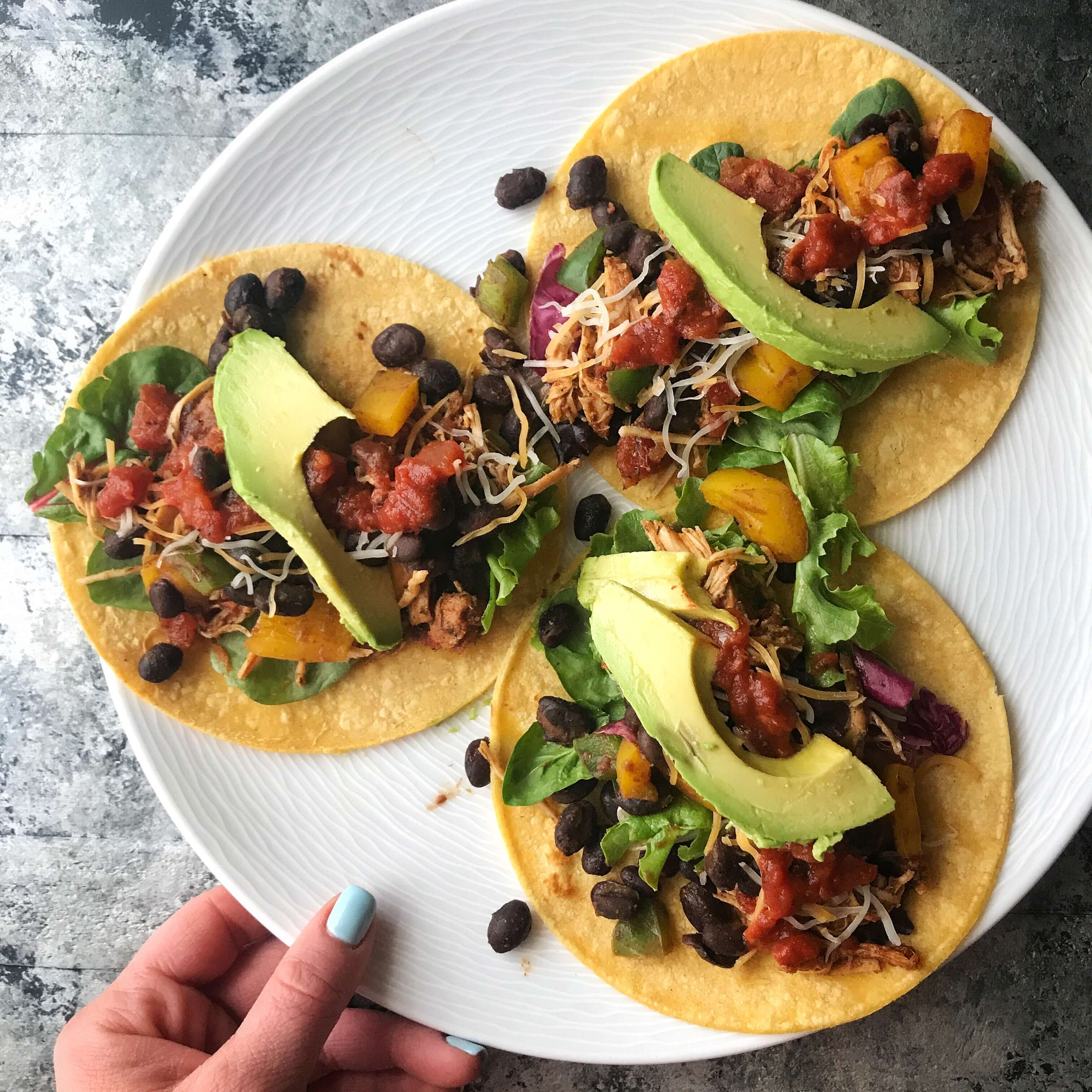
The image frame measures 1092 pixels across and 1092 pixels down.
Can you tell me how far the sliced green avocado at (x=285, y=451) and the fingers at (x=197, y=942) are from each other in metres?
1.53

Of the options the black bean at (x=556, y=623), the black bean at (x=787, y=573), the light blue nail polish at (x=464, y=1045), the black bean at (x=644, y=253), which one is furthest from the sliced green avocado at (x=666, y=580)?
the light blue nail polish at (x=464, y=1045)

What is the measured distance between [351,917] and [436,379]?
6.86 ft

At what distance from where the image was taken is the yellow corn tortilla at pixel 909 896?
316 cm

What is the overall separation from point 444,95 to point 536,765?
2672 mm

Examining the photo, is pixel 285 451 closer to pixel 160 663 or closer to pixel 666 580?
pixel 160 663

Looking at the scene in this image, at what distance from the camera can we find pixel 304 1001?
2932 millimetres

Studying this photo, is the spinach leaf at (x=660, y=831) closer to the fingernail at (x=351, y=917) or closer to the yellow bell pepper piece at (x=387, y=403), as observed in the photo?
the fingernail at (x=351, y=917)

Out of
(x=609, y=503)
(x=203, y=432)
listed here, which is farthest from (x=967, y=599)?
(x=203, y=432)

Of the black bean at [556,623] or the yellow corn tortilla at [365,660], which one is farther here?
the yellow corn tortilla at [365,660]

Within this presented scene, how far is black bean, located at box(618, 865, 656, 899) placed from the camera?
126 inches

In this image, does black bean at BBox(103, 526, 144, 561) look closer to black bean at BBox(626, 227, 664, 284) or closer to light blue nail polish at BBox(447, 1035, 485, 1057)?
black bean at BBox(626, 227, 664, 284)

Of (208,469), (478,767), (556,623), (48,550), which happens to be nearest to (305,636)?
(208,469)

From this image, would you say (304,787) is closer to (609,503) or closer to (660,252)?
(609,503)

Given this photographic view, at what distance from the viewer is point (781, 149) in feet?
10.5
